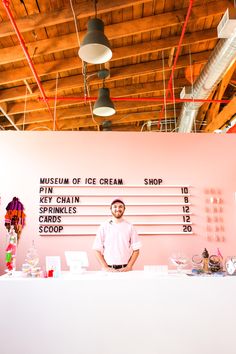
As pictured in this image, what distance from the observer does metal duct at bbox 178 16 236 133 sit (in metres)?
4.37

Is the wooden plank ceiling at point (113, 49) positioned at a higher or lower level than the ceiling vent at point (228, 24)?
higher

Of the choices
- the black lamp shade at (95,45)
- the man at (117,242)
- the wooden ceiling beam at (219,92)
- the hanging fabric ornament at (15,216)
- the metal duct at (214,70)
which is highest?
the wooden ceiling beam at (219,92)

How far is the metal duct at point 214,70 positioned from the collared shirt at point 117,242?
260 cm

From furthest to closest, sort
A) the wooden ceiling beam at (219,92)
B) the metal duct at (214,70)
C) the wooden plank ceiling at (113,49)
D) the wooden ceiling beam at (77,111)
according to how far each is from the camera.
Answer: the wooden ceiling beam at (77,111) < the wooden ceiling beam at (219,92) < the wooden plank ceiling at (113,49) < the metal duct at (214,70)

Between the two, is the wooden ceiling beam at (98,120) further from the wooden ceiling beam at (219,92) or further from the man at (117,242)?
the man at (117,242)

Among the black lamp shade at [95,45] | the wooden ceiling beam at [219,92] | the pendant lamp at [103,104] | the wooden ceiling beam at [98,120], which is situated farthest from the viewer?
the wooden ceiling beam at [98,120]

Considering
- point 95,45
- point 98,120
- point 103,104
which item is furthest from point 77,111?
point 95,45

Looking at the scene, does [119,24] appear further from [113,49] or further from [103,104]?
[103,104]

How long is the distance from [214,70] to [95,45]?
85.8 inches

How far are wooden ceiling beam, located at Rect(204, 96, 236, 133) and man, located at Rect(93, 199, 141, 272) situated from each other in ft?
12.8

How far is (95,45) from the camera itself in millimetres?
3418

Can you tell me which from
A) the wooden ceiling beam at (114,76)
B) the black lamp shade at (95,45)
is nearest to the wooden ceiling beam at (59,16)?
the black lamp shade at (95,45)

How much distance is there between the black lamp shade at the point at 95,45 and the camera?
10.8ft

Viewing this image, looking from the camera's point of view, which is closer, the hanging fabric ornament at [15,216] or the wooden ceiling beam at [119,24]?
the wooden ceiling beam at [119,24]
